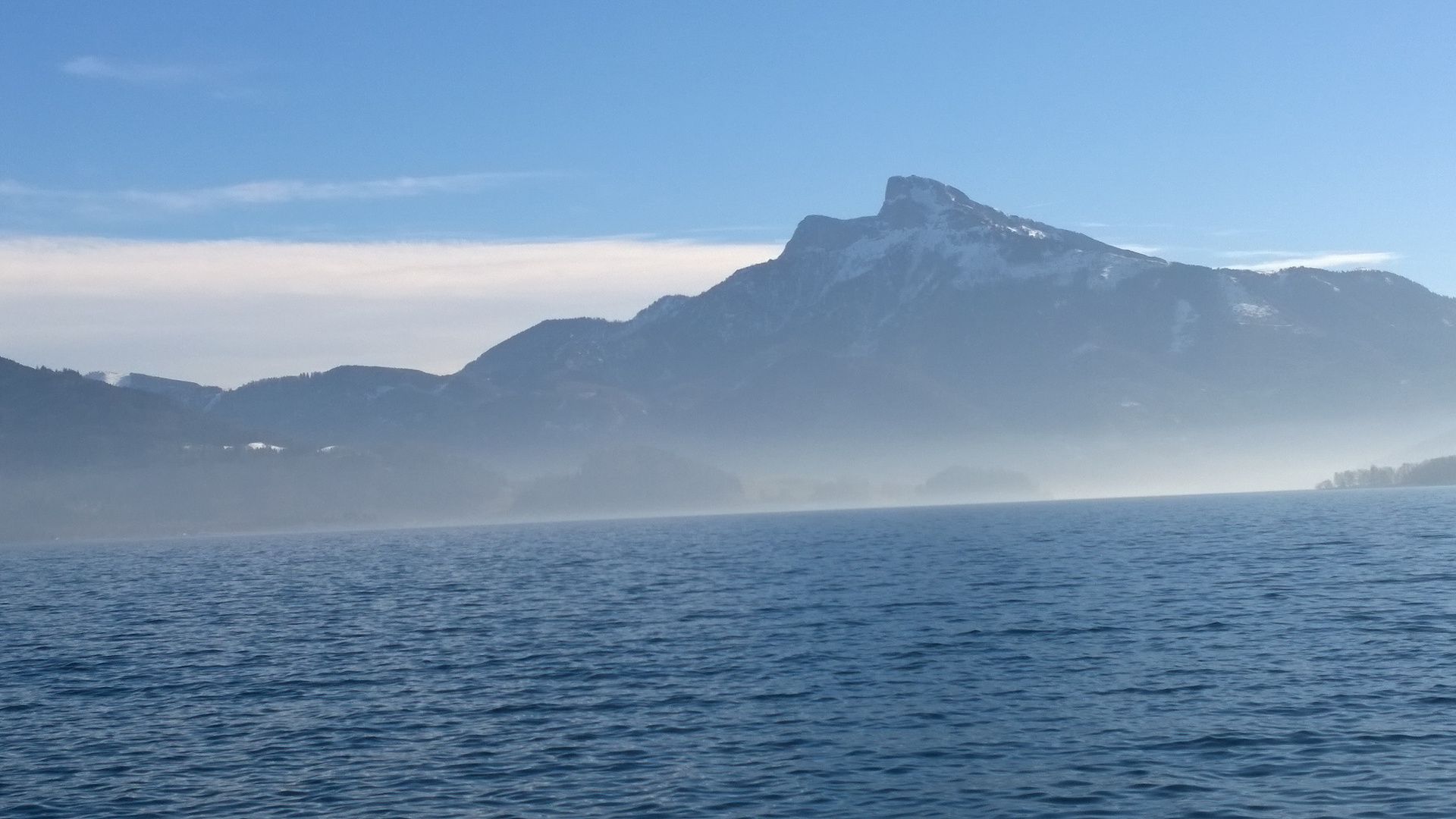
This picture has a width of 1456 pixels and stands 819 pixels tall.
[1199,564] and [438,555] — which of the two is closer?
[1199,564]

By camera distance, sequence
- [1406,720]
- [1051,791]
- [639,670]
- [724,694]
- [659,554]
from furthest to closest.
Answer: [659,554] → [639,670] → [724,694] → [1406,720] → [1051,791]

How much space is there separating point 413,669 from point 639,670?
1124cm

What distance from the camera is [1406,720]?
4216 centimetres

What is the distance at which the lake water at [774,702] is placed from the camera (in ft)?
121

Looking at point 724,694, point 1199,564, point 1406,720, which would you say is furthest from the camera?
point 1199,564

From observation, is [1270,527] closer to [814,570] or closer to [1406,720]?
[814,570]

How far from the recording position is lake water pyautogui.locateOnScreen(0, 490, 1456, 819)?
1457 inches

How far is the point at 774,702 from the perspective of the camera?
4944 cm

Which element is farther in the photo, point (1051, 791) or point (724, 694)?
point (724, 694)

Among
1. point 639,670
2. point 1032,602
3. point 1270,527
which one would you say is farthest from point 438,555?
point 639,670

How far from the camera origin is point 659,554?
16575 cm

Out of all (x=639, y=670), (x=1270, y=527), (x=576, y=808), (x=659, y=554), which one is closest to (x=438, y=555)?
(x=659, y=554)

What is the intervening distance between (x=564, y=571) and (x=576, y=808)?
314 ft

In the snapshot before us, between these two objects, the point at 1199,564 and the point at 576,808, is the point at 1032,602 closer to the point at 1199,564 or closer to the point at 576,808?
the point at 1199,564
